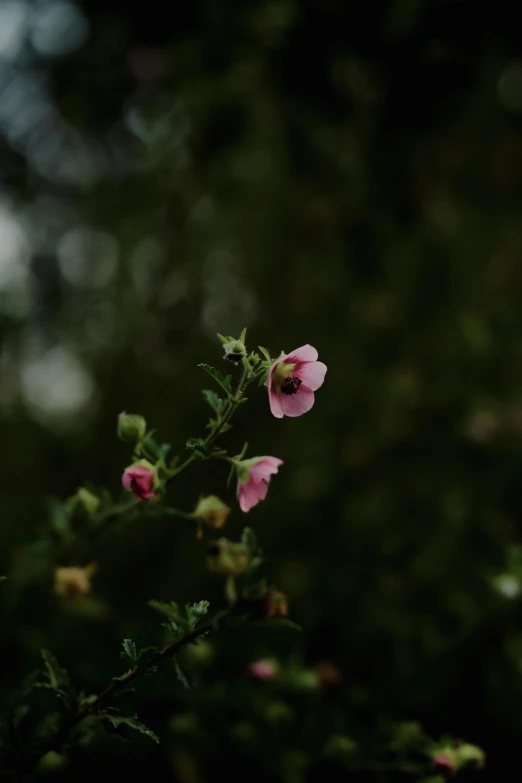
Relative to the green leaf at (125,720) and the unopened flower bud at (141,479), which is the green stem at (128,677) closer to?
the green leaf at (125,720)

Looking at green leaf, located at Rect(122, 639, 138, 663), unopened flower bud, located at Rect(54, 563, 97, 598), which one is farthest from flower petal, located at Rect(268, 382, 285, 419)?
unopened flower bud, located at Rect(54, 563, 97, 598)

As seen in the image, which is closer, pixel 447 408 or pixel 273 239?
pixel 447 408

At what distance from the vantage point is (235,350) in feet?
2.01

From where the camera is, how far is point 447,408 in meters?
1.69

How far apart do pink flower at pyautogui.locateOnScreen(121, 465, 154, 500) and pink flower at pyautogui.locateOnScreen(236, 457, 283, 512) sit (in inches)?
3.4

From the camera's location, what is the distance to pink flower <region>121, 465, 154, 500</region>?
2.13ft

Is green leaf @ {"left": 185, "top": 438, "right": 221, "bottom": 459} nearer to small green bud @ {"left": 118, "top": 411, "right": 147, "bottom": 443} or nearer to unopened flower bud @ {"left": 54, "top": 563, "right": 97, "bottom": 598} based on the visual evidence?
small green bud @ {"left": 118, "top": 411, "right": 147, "bottom": 443}

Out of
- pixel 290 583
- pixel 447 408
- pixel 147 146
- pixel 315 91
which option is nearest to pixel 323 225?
pixel 315 91

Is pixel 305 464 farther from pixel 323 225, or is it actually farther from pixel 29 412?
pixel 29 412

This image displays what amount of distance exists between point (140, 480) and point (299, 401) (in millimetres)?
176

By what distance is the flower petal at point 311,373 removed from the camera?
70cm

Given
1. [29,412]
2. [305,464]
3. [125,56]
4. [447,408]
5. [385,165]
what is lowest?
[29,412]

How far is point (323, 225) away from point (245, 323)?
595 mm

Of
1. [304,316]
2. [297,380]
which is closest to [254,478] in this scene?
[297,380]
